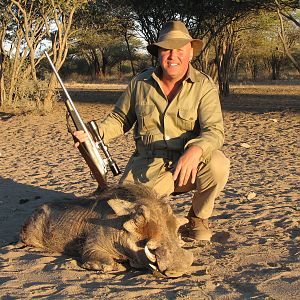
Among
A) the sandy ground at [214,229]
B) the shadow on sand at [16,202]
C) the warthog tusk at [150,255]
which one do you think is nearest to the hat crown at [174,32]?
the shadow on sand at [16,202]

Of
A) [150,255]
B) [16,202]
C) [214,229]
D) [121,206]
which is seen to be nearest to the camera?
[150,255]

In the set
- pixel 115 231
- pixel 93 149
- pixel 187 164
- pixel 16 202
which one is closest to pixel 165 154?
pixel 93 149

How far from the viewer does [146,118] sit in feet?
15.7

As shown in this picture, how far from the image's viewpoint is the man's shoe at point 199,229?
4680 millimetres

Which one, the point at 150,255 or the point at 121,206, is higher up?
the point at 121,206

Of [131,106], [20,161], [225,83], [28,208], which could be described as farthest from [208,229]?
[225,83]

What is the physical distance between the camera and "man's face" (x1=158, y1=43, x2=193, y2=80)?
15.1 ft

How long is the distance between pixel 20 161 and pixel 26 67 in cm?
1307

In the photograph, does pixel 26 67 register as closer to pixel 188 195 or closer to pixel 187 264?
pixel 188 195

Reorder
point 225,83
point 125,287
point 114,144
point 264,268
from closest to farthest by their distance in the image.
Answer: point 125,287
point 264,268
point 114,144
point 225,83

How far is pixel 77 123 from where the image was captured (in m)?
4.82

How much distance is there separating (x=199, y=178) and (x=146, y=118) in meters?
0.69

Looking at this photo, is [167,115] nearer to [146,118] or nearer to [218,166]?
[146,118]

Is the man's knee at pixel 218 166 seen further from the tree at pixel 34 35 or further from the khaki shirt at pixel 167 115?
the tree at pixel 34 35
